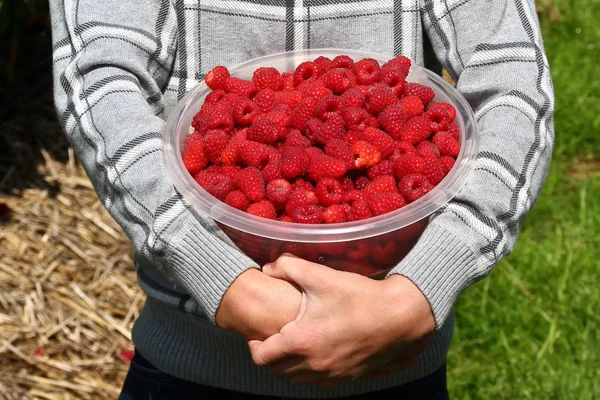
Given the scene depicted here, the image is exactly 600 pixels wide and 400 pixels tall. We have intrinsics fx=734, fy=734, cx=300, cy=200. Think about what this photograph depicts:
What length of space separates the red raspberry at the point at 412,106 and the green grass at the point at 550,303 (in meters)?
1.11

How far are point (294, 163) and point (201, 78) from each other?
28 cm

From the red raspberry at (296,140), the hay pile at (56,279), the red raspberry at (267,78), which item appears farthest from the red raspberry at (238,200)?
the hay pile at (56,279)

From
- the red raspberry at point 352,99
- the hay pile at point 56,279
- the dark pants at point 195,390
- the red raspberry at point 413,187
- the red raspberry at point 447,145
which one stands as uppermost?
the red raspberry at point 352,99

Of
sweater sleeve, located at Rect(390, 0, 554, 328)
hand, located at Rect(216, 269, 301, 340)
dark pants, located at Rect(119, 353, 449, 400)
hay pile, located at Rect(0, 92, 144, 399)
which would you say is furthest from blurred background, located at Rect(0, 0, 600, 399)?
hand, located at Rect(216, 269, 301, 340)

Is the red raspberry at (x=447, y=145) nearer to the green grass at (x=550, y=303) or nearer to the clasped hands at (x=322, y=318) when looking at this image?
the clasped hands at (x=322, y=318)

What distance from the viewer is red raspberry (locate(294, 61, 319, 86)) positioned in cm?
109

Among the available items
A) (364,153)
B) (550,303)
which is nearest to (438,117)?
(364,153)

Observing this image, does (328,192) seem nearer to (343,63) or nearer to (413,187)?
(413,187)

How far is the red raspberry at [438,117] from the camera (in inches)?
41.3

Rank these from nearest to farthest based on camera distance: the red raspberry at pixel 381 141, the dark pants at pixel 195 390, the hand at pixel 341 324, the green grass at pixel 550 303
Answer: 1. the hand at pixel 341 324
2. the red raspberry at pixel 381 141
3. the dark pants at pixel 195 390
4. the green grass at pixel 550 303

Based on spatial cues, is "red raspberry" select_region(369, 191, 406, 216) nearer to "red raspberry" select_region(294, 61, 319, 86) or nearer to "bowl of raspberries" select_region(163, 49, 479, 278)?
"bowl of raspberries" select_region(163, 49, 479, 278)

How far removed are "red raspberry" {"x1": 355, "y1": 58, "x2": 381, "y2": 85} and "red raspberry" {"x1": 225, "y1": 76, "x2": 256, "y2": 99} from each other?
0.16m

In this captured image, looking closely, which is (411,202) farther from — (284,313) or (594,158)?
(594,158)

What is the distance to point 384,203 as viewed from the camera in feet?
3.11
